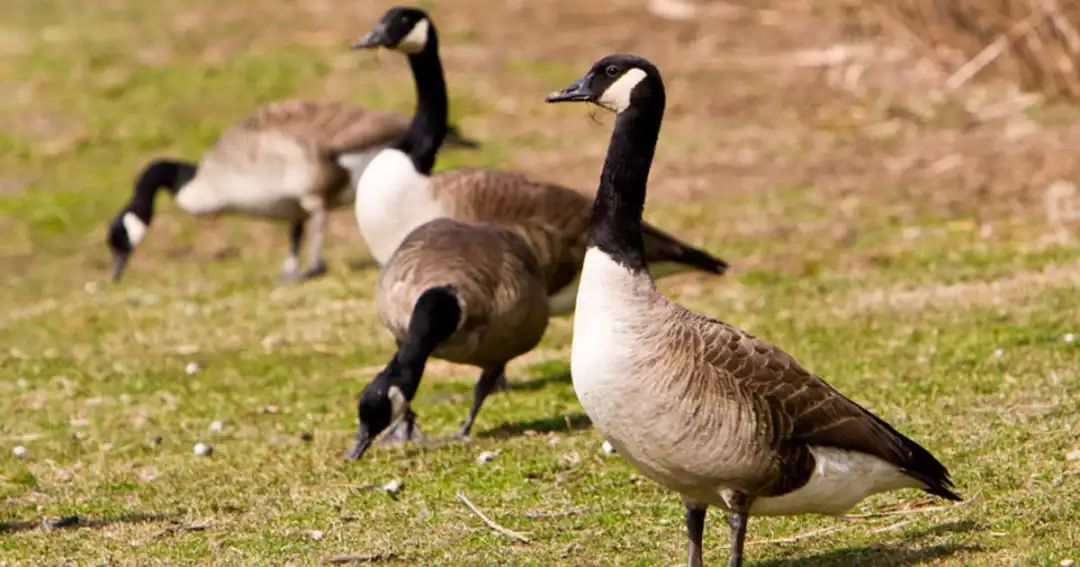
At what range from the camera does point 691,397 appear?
21.5ft

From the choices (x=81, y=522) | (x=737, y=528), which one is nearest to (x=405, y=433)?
(x=81, y=522)

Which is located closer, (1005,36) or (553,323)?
(553,323)

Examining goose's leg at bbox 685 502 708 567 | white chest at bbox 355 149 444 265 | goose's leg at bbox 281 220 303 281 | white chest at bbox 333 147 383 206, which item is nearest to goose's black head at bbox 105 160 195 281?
goose's leg at bbox 281 220 303 281

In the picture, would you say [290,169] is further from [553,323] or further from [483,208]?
[483,208]

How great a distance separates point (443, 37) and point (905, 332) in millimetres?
13428

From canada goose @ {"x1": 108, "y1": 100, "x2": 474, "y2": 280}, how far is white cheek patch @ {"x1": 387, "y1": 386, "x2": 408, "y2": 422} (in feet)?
21.2

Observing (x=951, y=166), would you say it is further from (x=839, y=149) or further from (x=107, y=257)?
(x=107, y=257)

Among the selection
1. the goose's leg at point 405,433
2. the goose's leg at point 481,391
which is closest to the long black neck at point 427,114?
the goose's leg at point 481,391

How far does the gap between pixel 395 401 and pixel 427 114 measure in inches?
154

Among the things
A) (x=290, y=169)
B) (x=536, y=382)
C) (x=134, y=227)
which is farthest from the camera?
(x=134, y=227)

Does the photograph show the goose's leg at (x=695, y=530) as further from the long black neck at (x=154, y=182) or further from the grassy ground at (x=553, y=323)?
the long black neck at (x=154, y=182)

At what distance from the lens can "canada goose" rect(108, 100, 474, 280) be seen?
1605cm

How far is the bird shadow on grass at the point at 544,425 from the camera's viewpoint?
33.3 feet

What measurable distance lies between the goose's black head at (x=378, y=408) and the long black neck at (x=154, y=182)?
829cm
